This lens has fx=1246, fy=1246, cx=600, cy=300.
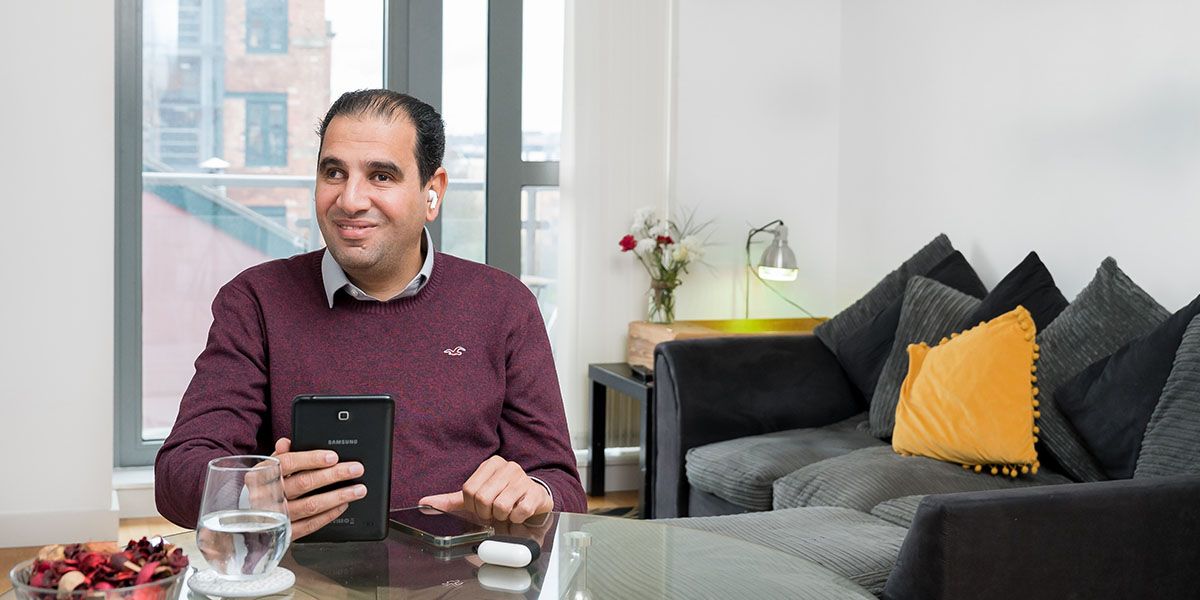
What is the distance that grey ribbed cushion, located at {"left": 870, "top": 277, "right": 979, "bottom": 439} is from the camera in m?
3.35

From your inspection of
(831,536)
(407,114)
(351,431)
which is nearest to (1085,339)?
(831,536)

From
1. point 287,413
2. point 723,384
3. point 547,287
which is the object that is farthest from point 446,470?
point 547,287

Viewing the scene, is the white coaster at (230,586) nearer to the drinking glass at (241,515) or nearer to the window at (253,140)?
the drinking glass at (241,515)

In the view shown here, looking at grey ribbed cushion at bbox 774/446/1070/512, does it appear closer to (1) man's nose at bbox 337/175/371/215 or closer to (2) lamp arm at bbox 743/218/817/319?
(1) man's nose at bbox 337/175/371/215

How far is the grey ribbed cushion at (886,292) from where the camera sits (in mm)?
3770

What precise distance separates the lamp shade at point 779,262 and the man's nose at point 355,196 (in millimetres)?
2612

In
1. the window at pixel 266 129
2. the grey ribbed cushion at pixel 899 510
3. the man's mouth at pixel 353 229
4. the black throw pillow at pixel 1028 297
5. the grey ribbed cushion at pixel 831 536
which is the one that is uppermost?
the window at pixel 266 129

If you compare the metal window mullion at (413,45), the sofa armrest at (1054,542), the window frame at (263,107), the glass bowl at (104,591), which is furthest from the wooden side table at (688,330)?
the glass bowl at (104,591)

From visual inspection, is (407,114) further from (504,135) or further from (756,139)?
(756,139)

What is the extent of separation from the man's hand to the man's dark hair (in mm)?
582

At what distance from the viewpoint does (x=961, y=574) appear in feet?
6.86

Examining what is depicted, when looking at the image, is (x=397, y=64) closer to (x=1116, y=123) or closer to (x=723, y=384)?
(x=723, y=384)

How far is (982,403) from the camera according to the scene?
9.45 ft

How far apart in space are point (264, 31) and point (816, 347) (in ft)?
7.46
